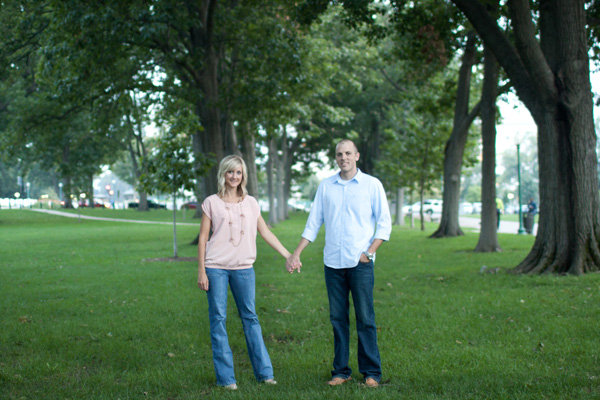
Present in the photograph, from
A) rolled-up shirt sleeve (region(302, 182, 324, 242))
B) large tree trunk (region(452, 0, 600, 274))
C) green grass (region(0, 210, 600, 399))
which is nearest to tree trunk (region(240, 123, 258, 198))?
green grass (region(0, 210, 600, 399))

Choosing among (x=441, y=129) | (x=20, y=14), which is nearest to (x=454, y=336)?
(x=20, y=14)

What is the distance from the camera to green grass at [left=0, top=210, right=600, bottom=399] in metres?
5.29

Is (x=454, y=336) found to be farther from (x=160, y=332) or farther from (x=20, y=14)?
(x=20, y=14)

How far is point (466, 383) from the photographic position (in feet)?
17.4

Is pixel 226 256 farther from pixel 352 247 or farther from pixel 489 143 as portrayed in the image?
pixel 489 143

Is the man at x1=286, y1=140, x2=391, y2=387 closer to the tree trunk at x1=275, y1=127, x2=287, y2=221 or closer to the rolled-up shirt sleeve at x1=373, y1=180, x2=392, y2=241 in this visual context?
the rolled-up shirt sleeve at x1=373, y1=180, x2=392, y2=241

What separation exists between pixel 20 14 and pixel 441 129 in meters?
18.9

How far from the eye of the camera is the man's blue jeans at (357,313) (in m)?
5.24

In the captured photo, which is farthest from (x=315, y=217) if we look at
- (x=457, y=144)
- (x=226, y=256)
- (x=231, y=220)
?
(x=457, y=144)

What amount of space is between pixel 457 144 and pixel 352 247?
63.7ft

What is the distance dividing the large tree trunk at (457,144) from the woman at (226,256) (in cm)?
1742

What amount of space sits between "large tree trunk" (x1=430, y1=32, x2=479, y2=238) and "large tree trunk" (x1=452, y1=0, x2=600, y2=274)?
910 cm

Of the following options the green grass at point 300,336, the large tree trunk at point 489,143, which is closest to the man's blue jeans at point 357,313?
the green grass at point 300,336

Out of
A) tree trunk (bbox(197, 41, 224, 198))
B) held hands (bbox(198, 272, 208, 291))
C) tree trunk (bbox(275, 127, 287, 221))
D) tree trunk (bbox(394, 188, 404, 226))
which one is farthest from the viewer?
tree trunk (bbox(394, 188, 404, 226))
